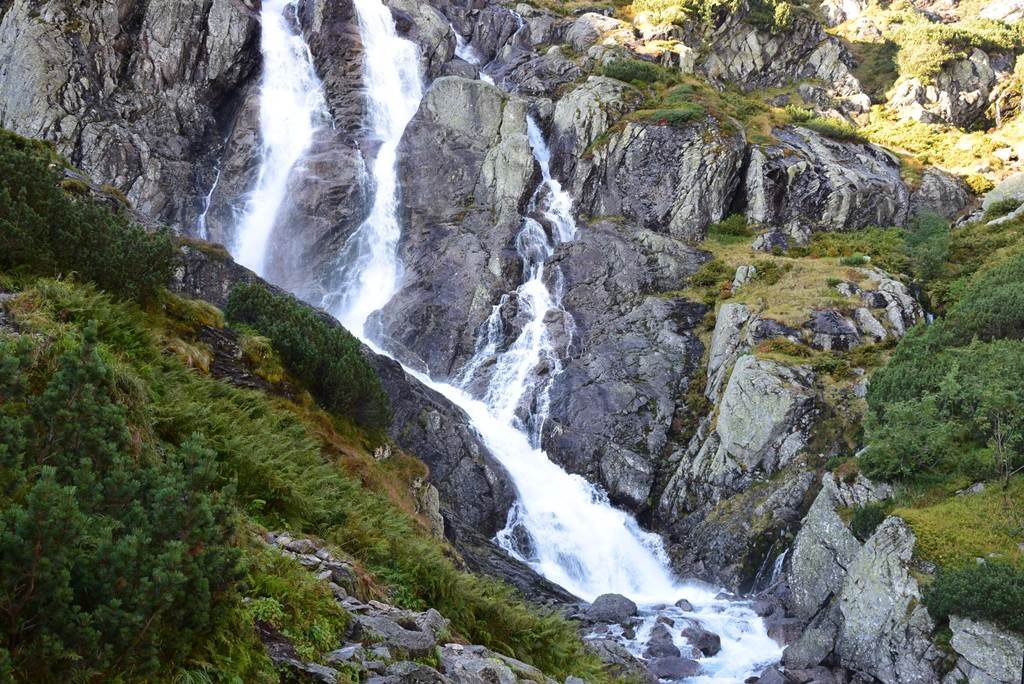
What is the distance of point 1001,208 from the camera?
35875 mm

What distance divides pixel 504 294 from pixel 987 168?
3244cm

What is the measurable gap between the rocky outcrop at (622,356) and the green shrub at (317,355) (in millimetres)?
13027

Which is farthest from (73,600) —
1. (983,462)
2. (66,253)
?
(983,462)

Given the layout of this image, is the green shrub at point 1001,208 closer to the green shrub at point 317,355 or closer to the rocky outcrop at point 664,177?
the rocky outcrop at point 664,177

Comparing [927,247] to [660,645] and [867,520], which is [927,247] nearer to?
[867,520]

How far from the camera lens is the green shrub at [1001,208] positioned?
35.5m

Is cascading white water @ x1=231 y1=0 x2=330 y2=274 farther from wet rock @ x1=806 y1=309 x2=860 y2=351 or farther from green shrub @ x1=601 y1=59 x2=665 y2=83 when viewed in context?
wet rock @ x1=806 y1=309 x2=860 y2=351

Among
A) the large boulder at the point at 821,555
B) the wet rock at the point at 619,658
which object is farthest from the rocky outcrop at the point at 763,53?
the wet rock at the point at 619,658

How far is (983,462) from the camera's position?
15539mm

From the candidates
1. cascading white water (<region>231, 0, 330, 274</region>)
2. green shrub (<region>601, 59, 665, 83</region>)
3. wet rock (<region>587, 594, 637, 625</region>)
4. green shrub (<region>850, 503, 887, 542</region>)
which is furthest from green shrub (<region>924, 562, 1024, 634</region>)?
green shrub (<region>601, 59, 665, 83</region>)

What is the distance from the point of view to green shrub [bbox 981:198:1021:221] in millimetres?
35500

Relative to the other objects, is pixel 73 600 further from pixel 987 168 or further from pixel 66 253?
pixel 987 168

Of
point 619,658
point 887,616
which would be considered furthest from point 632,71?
point 619,658

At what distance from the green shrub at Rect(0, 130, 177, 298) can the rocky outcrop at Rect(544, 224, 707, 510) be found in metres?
18.5
